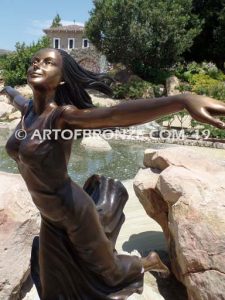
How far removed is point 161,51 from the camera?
24.5 meters

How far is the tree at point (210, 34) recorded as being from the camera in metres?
26.9

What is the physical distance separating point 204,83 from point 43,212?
2242 cm

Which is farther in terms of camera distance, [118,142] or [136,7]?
[136,7]

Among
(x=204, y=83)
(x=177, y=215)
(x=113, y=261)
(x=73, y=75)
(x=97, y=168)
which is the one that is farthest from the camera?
(x=204, y=83)

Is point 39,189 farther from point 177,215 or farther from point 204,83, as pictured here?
point 204,83

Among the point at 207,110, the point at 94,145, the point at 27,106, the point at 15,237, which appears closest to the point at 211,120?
the point at 207,110

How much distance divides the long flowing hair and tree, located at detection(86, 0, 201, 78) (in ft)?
72.1

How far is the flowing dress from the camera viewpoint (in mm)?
2057

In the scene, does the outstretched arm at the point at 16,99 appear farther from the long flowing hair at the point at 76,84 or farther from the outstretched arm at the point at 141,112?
the outstretched arm at the point at 141,112

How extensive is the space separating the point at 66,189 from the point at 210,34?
28148 mm

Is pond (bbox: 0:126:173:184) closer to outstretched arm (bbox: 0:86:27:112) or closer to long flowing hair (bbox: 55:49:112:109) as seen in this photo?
outstretched arm (bbox: 0:86:27:112)

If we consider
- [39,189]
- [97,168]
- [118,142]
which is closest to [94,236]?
[39,189]

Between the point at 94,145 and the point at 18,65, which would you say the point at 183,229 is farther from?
the point at 18,65

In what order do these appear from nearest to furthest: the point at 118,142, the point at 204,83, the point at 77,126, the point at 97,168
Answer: the point at 77,126 < the point at 97,168 < the point at 118,142 < the point at 204,83
